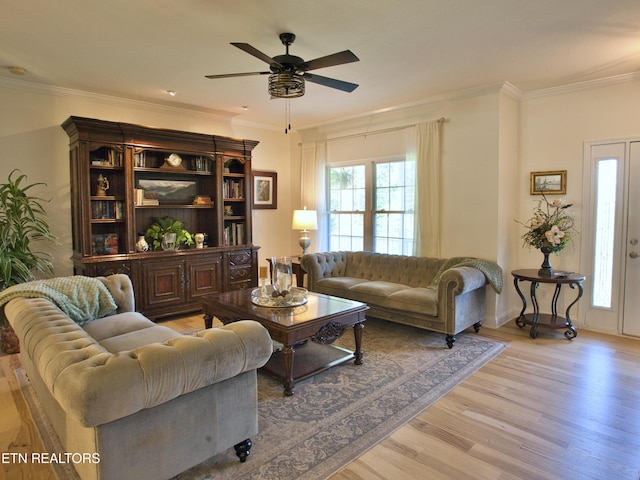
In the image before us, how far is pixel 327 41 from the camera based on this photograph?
321 centimetres

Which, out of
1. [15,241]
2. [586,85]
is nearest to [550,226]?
[586,85]

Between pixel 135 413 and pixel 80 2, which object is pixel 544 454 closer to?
pixel 135 413

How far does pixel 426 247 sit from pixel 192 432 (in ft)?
12.4

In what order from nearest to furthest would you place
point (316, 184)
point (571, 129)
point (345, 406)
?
1. point (345, 406)
2. point (571, 129)
3. point (316, 184)

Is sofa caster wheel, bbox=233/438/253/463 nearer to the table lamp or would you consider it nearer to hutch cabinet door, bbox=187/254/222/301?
hutch cabinet door, bbox=187/254/222/301

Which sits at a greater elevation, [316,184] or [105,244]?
[316,184]

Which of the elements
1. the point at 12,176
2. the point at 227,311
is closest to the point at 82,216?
the point at 12,176

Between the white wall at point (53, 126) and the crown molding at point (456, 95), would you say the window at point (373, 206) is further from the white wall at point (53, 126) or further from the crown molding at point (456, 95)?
the white wall at point (53, 126)

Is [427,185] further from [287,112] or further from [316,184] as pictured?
[287,112]

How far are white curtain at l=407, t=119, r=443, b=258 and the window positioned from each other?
0.52 ft

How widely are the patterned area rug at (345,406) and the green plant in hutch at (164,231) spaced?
2.23 m

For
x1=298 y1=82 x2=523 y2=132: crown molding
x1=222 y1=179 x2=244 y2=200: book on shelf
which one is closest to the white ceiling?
x1=298 y1=82 x2=523 y2=132: crown molding

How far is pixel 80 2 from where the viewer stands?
102 inches

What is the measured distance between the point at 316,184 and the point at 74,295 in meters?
3.96
